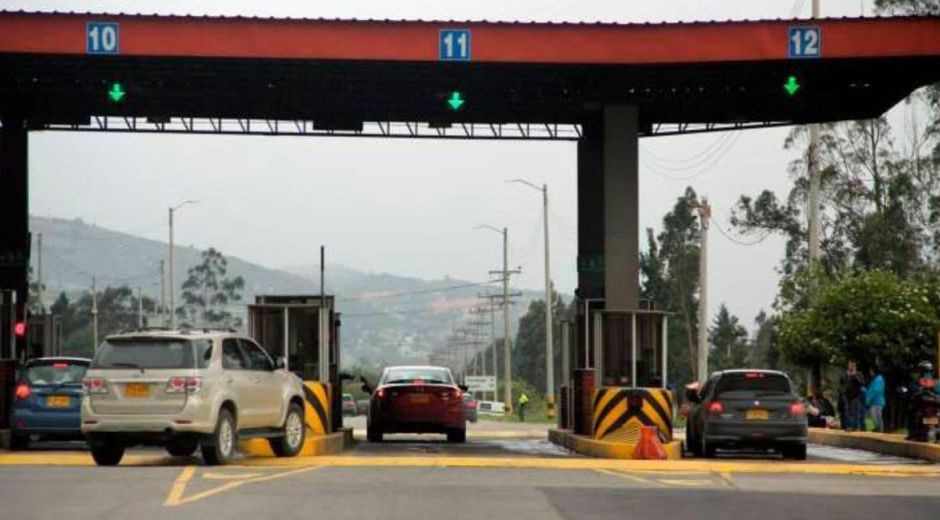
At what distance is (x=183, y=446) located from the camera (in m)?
21.9

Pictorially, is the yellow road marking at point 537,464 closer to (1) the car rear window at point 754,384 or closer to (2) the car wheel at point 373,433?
(1) the car rear window at point 754,384

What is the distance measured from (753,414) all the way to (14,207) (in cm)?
1588

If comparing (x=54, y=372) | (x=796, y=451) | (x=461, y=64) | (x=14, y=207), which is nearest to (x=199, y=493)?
(x=54, y=372)

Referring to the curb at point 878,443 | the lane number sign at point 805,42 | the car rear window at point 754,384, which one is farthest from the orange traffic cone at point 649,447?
the lane number sign at point 805,42

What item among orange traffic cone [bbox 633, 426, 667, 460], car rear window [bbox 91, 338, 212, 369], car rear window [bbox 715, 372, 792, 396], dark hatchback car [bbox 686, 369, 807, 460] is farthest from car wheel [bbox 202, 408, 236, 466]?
car rear window [bbox 715, 372, 792, 396]

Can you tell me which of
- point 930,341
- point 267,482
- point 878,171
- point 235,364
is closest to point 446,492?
point 267,482

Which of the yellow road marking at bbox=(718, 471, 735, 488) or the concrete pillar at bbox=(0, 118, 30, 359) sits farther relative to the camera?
the concrete pillar at bbox=(0, 118, 30, 359)

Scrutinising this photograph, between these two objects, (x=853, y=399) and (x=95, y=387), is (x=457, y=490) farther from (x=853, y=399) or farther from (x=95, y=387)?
(x=853, y=399)

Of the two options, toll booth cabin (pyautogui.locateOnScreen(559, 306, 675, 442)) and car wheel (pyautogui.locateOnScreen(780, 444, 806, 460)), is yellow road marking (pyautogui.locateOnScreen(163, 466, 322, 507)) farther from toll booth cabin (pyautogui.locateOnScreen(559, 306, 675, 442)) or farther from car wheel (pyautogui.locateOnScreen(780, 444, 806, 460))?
car wheel (pyautogui.locateOnScreen(780, 444, 806, 460))

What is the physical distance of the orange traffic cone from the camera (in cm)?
2575

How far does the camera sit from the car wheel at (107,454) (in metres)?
21.5

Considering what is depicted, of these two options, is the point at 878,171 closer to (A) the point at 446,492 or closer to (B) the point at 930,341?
(B) the point at 930,341

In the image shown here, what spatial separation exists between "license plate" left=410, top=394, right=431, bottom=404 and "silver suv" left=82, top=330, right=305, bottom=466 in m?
11.5

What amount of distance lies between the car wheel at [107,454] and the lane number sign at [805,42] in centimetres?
1371
